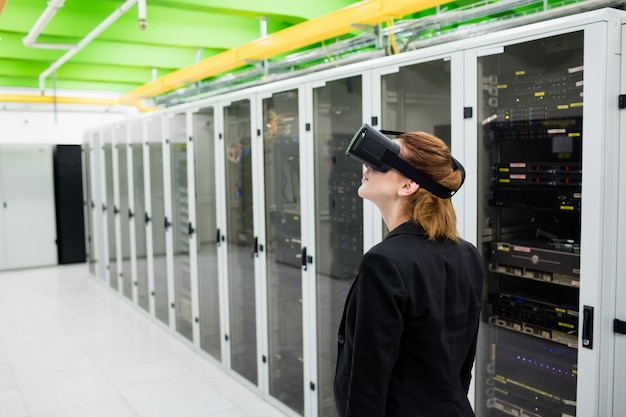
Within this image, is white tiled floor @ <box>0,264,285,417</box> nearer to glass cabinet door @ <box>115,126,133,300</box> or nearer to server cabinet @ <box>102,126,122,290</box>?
glass cabinet door @ <box>115,126,133,300</box>

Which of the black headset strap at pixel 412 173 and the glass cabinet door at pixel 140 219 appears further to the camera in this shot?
the glass cabinet door at pixel 140 219

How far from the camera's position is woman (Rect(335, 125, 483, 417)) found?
130 centimetres

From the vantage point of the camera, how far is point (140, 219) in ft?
20.9

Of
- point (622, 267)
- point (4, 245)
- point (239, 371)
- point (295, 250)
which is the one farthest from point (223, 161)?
point (4, 245)

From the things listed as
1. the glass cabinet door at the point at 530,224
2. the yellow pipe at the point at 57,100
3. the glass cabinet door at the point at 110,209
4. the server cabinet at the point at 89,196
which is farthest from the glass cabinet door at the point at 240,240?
the server cabinet at the point at 89,196

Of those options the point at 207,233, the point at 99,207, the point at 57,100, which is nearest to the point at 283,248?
the point at 207,233

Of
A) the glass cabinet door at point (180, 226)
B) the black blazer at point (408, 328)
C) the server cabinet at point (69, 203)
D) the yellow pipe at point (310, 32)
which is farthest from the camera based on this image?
the server cabinet at point (69, 203)

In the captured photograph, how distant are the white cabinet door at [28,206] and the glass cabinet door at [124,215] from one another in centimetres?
285

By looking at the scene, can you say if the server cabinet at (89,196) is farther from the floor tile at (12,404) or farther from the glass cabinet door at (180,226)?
the floor tile at (12,404)

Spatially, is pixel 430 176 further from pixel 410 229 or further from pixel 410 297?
pixel 410 297

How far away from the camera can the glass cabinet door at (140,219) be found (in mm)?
6191

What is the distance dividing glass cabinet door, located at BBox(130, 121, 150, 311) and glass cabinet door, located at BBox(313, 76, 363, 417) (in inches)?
130

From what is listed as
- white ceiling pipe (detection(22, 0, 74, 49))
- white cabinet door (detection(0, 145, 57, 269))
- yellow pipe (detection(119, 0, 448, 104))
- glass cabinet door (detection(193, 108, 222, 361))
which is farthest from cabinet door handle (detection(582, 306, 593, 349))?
white cabinet door (detection(0, 145, 57, 269))

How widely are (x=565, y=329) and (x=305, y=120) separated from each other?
182cm
